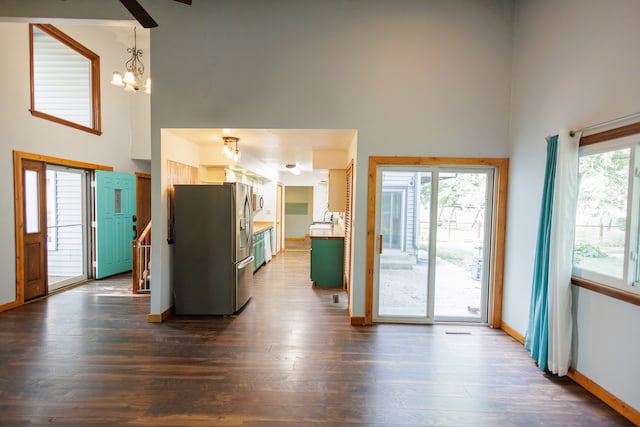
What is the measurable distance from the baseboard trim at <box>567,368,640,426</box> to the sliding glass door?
1.14 meters

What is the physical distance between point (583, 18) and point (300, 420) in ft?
13.4

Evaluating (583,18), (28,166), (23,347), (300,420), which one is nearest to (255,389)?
(300,420)

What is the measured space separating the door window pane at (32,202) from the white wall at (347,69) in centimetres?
255

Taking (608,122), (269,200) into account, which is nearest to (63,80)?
(269,200)

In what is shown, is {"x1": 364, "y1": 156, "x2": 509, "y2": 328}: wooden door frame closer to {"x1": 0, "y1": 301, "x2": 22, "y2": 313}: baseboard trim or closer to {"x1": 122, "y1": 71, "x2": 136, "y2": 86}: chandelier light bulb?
{"x1": 122, "y1": 71, "x2": 136, "y2": 86}: chandelier light bulb

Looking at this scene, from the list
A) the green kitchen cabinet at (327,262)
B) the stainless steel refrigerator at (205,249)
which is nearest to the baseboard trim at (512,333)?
the green kitchen cabinet at (327,262)

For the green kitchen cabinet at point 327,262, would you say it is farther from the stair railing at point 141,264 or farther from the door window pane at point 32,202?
the door window pane at point 32,202

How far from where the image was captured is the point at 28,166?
4094mm

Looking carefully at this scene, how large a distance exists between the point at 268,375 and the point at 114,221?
503 cm

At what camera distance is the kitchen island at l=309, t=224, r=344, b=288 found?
16.5 feet

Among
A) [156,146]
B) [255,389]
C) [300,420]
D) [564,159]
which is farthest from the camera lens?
[156,146]

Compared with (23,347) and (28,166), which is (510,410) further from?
(28,166)

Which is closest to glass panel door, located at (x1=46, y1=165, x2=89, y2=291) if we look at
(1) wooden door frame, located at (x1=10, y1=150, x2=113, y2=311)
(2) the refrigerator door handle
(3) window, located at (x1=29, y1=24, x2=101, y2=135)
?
(1) wooden door frame, located at (x1=10, y1=150, x2=113, y2=311)

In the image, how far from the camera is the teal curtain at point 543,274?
8.45 ft
